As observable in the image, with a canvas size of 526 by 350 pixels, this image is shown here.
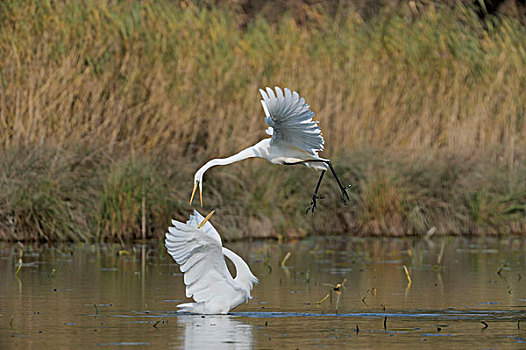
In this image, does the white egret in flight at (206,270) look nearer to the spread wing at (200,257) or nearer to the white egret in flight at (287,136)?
the spread wing at (200,257)

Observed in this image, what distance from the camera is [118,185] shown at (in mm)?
15391

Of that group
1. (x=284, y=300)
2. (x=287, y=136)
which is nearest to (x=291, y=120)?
(x=287, y=136)

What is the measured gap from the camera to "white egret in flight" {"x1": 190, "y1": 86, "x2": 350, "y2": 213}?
9.20 m

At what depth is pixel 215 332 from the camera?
8023mm

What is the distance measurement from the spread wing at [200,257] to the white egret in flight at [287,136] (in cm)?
48

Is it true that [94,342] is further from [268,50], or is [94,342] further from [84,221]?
[268,50]

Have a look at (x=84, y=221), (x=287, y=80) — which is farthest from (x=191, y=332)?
→ (x=287, y=80)

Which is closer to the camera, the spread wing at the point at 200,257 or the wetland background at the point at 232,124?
the spread wing at the point at 200,257

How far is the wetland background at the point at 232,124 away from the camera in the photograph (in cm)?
1561

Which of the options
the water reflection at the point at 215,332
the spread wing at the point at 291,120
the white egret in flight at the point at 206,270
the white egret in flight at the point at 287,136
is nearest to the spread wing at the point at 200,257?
the white egret in flight at the point at 206,270

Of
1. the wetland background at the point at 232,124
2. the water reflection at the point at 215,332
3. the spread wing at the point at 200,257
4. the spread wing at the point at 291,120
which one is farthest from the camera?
the wetland background at the point at 232,124

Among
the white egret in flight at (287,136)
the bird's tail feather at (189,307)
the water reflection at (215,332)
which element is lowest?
the water reflection at (215,332)

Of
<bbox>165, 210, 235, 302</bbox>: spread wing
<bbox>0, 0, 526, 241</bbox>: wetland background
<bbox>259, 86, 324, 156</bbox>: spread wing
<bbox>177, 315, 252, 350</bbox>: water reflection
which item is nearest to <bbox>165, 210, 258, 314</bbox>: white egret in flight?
<bbox>165, 210, 235, 302</bbox>: spread wing

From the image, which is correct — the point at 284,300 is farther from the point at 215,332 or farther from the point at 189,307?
the point at 215,332
